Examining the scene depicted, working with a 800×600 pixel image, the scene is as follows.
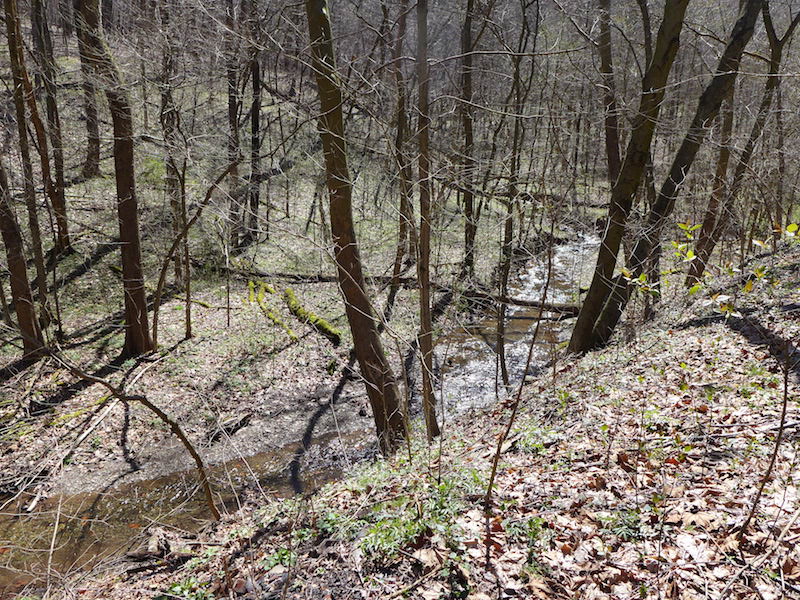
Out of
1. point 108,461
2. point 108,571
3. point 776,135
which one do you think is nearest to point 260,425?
point 108,461

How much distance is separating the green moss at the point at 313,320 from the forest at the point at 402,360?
3.4 inches

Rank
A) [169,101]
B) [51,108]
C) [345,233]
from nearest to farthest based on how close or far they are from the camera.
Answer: [345,233]
[169,101]
[51,108]

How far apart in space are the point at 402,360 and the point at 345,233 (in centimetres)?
336

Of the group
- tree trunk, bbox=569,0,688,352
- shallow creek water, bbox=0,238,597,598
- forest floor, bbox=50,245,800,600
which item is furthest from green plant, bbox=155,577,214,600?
tree trunk, bbox=569,0,688,352

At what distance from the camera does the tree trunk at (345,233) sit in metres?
6.74

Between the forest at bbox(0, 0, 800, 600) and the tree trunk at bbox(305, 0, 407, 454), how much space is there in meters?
0.05

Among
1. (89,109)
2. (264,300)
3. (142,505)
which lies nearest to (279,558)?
(142,505)

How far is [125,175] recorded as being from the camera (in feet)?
34.2

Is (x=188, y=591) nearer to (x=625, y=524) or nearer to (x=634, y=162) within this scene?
(x=625, y=524)

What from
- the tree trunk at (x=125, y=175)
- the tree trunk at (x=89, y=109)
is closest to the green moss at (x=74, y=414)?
the tree trunk at (x=125, y=175)

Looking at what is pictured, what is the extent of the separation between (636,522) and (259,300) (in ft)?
39.8

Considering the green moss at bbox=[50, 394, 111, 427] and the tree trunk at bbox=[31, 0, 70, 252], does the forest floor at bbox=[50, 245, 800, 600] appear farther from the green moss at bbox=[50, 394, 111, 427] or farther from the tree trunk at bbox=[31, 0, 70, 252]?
the tree trunk at bbox=[31, 0, 70, 252]

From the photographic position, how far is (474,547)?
142 inches

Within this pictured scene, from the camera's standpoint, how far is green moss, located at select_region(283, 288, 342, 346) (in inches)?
507
